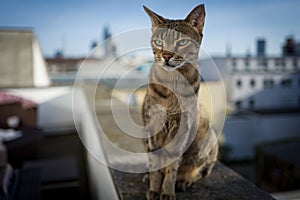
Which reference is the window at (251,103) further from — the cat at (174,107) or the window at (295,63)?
the cat at (174,107)

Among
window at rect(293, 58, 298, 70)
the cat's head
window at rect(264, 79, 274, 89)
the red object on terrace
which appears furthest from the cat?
window at rect(264, 79, 274, 89)

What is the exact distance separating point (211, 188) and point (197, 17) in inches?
20.3

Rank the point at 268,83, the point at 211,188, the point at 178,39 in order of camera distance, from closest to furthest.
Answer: the point at 178,39 < the point at 211,188 < the point at 268,83

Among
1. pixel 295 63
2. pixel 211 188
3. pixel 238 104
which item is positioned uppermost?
pixel 295 63

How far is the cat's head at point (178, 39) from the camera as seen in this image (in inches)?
19.6

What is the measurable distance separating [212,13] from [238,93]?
825cm

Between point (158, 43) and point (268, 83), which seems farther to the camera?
point (268, 83)

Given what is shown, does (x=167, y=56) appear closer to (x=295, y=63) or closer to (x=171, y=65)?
(x=171, y=65)

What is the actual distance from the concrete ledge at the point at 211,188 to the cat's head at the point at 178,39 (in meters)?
0.39

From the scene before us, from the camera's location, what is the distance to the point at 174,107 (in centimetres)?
55

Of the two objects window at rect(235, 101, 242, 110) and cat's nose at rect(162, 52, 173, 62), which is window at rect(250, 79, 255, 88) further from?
cat's nose at rect(162, 52, 173, 62)

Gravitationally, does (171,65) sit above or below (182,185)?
above

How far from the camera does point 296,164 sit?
3.79m

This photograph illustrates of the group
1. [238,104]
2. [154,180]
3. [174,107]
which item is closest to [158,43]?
[174,107]
